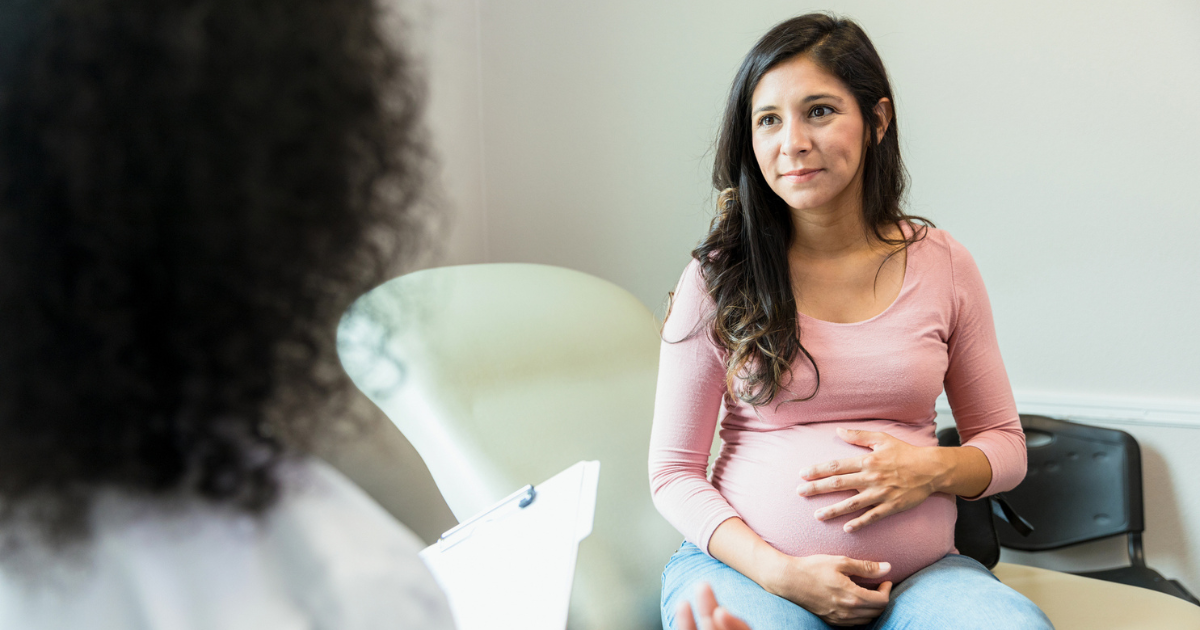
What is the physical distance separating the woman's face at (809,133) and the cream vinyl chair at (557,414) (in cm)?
52

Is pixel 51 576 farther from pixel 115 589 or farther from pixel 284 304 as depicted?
pixel 284 304

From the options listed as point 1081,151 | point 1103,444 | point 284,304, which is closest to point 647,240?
point 1081,151

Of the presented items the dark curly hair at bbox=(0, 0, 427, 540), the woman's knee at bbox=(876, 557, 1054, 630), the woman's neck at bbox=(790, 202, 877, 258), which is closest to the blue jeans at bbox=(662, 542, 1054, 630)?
the woman's knee at bbox=(876, 557, 1054, 630)

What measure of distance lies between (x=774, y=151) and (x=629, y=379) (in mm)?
564

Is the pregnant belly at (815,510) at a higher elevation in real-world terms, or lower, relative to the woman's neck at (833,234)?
lower

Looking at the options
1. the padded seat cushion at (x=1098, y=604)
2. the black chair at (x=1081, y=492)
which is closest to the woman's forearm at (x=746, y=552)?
the padded seat cushion at (x=1098, y=604)

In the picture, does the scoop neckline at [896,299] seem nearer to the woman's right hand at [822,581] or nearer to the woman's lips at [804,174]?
the woman's lips at [804,174]

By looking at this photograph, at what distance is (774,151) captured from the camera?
3.38 feet

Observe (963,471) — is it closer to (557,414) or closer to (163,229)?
(557,414)

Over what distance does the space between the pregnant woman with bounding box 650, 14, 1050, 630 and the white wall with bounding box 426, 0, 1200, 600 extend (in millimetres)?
586

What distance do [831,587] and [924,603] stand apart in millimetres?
109

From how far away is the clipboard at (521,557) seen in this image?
0.78 metres

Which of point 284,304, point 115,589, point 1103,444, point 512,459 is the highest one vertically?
point 284,304

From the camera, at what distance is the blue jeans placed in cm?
82
